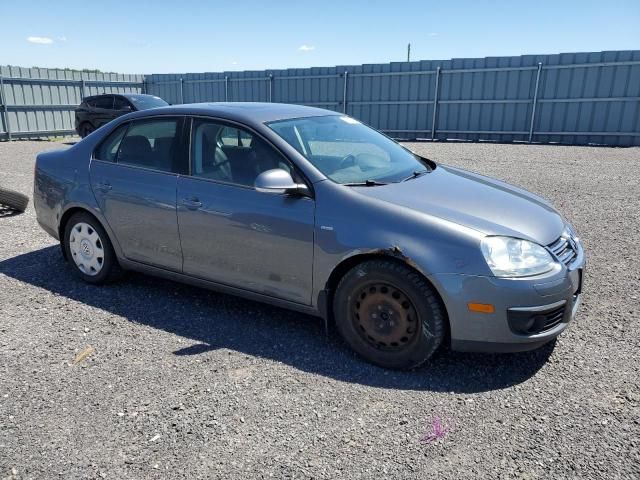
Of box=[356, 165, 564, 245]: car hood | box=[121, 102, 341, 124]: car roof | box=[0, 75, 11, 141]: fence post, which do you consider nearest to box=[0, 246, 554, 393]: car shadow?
box=[356, 165, 564, 245]: car hood

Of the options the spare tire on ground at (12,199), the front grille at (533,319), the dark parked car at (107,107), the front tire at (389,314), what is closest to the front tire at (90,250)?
the front tire at (389,314)

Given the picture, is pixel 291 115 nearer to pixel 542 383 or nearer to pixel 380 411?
pixel 380 411

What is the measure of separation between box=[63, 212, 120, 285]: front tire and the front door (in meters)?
0.97

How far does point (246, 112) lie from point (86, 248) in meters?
1.97

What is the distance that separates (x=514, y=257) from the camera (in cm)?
293

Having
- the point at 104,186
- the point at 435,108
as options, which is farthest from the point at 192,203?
the point at 435,108

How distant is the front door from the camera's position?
11.0ft

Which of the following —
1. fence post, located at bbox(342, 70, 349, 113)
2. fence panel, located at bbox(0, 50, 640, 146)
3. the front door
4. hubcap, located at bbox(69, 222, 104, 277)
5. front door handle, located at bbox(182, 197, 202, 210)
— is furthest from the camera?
fence post, located at bbox(342, 70, 349, 113)

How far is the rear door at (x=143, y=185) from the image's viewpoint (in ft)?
12.9

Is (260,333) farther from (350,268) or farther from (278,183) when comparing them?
(278,183)

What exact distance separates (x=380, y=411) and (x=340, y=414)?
8.8 inches

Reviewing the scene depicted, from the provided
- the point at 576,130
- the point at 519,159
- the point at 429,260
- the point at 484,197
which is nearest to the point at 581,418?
the point at 429,260

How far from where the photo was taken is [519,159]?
13195 millimetres

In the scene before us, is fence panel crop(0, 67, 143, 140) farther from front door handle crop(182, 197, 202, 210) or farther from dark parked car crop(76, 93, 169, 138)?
front door handle crop(182, 197, 202, 210)
